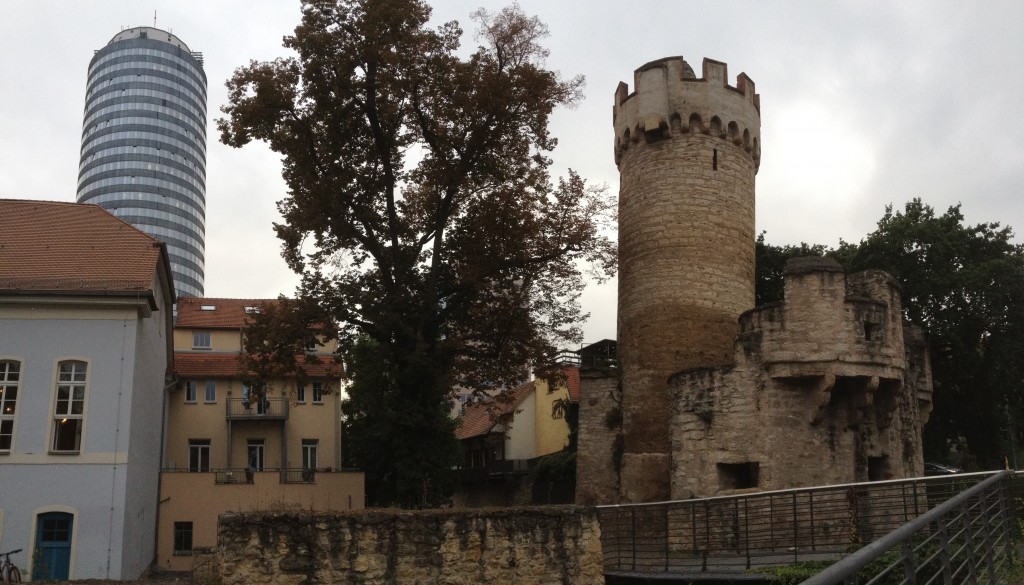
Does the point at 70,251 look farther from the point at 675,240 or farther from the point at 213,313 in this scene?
the point at 213,313

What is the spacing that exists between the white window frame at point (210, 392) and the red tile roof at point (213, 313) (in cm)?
255

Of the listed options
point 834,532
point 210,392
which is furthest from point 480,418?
point 834,532

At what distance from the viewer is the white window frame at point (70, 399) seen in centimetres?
1953

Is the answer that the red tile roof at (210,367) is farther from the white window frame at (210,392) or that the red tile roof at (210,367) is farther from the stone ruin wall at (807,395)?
the stone ruin wall at (807,395)

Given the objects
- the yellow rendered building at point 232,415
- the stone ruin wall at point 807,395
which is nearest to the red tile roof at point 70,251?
the yellow rendered building at point 232,415

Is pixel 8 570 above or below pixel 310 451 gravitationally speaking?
below

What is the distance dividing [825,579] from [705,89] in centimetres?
2420

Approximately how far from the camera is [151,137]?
4178 inches

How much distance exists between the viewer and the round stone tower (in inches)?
983

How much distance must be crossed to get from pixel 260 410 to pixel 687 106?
19.7 meters

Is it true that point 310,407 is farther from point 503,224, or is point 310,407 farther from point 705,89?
point 705,89

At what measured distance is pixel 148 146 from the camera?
106 metres

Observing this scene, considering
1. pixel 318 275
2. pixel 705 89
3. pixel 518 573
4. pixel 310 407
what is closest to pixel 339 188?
pixel 318 275

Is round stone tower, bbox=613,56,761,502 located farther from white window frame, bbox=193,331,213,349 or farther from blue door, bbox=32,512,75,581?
white window frame, bbox=193,331,213,349
